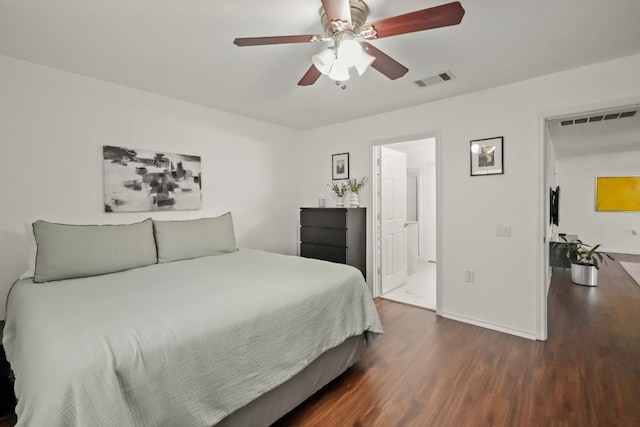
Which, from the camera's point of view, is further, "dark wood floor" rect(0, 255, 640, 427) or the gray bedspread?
"dark wood floor" rect(0, 255, 640, 427)

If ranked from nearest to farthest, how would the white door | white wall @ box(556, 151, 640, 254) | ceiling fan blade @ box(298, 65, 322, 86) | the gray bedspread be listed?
the gray bedspread
ceiling fan blade @ box(298, 65, 322, 86)
the white door
white wall @ box(556, 151, 640, 254)

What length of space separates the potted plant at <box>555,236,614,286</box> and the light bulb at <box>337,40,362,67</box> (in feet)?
15.4

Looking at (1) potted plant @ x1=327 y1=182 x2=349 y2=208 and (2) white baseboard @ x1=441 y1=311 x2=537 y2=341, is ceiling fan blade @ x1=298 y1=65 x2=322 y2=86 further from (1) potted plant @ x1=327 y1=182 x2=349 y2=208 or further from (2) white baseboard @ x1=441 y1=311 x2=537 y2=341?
(2) white baseboard @ x1=441 y1=311 x2=537 y2=341

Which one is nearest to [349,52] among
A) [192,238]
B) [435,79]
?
[435,79]

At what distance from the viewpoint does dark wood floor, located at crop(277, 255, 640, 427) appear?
5.68ft

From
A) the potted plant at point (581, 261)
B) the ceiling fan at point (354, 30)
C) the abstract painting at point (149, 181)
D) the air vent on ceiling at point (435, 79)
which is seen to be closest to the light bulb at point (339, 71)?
the ceiling fan at point (354, 30)

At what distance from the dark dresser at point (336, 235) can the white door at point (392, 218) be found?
1.05 ft

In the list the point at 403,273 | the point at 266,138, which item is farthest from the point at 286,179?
the point at 403,273

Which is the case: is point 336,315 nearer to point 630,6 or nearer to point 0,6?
point 630,6

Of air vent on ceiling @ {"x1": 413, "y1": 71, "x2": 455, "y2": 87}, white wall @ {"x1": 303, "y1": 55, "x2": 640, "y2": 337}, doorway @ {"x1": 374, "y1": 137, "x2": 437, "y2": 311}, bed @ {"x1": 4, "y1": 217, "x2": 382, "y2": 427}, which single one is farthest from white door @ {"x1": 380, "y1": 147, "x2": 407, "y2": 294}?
bed @ {"x1": 4, "y1": 217, "x2": 382, "y2": 427}

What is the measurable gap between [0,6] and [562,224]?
999 centimetres

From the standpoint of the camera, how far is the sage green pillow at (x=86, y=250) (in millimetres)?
2041

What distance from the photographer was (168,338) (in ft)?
3.96

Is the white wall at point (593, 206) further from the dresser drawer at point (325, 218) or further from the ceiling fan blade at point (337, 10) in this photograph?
the ceiling fan blade at point (337, 10)
